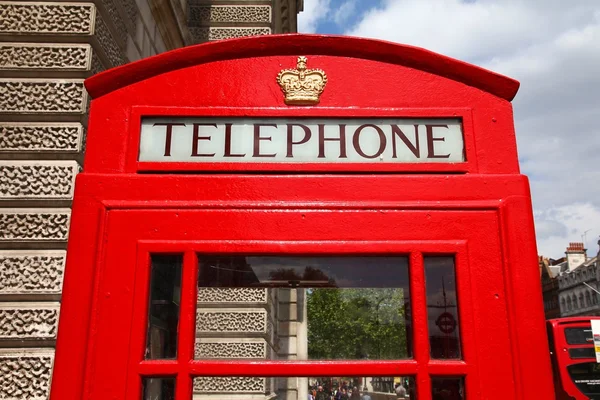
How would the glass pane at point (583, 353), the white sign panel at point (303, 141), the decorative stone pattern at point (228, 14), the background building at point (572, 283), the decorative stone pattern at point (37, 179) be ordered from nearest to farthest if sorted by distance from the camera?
the white sign panel at point (303, 141), the decorative stone pattern at point (37, 179), the glass pane at point (583, 353), the decorative stone pattern at point (228, 14), the background building at point (572, 283)

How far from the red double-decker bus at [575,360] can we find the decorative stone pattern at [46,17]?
7.21 meters

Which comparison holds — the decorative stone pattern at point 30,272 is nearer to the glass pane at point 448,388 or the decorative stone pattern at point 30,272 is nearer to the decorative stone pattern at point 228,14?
the glass pane at point 448,388

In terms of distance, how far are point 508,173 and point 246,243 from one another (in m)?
0.78

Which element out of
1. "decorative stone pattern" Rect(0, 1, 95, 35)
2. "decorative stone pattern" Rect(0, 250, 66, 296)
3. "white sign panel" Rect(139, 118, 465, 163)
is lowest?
"decorative stone pattern" Rect(0, 250, 66, 296)

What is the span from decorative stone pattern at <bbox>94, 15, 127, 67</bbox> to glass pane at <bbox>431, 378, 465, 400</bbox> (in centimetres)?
323

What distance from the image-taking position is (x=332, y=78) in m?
1.76

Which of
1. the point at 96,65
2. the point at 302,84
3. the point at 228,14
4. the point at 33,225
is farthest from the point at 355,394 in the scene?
the point at 228,14

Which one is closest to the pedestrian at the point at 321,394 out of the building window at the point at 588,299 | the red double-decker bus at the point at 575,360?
the red double-decker bus at the point at 575,360

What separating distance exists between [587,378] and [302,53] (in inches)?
329

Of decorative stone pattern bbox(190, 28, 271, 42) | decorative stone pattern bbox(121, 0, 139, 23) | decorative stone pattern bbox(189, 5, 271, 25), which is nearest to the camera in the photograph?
decorative stone pattern bbox(121, 0, 139, 23)

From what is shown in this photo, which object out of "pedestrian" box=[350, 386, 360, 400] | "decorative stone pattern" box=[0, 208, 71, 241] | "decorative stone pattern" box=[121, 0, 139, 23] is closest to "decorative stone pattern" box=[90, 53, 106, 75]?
"decorative stone pattern" box=[121, 0, 139, 23]

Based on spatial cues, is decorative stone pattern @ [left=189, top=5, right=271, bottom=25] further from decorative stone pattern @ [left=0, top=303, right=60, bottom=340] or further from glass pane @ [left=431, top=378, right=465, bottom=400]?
glass pane @ [left=431, top=378, right=465, bottom=400]

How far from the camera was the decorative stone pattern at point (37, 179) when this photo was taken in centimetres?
338

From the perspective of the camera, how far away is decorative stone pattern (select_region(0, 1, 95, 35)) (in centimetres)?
367
